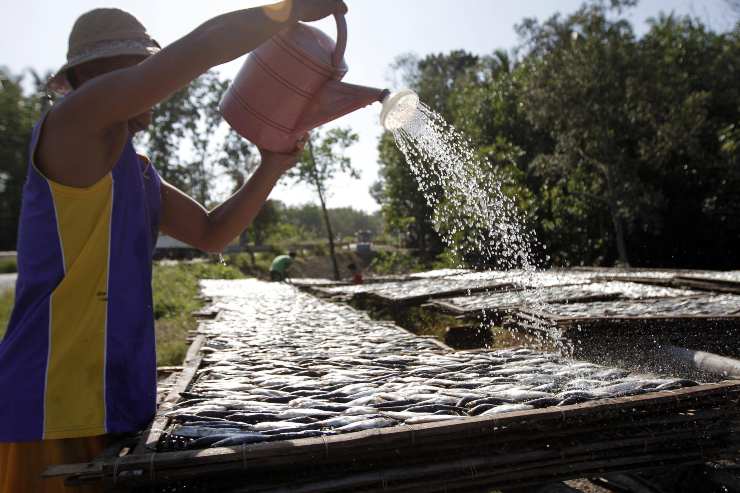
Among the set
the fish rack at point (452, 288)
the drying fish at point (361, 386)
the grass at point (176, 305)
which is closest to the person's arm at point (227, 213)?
the drying fish at point (361, 386)

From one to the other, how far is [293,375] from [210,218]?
4.97 feet

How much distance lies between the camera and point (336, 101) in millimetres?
2605

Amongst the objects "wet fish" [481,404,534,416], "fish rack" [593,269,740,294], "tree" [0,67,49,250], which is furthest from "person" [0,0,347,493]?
→ "tree" [0,67,49,250]

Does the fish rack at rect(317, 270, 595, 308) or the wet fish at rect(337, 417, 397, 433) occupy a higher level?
the fish rack at rect(317, 270, 595, 308)

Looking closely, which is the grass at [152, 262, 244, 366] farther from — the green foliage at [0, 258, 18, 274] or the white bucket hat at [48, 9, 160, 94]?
the green foliage at [0, 258, 18, 274]

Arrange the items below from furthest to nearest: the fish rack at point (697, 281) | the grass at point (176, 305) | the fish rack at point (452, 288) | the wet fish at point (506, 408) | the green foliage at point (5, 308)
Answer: the green foliage at point (5, 308) < the grass at point (176, 305) < the fish rack at point (452, 288) < the fish rack at point (697, 281) < the wet fish at point (506, 408)

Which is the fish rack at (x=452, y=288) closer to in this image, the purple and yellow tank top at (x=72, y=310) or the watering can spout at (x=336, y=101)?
the watering can spout at (x=336, y=101)

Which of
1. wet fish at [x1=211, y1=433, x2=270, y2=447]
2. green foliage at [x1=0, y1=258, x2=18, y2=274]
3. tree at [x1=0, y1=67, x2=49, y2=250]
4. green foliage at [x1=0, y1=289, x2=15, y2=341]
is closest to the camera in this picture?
wet fish at [x1=211, y1=433, x2=270, y2=447]

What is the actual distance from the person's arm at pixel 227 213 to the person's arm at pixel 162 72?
828 mm

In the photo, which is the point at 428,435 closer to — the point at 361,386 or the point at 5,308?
the point at 361,386

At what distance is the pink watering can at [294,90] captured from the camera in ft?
8.39

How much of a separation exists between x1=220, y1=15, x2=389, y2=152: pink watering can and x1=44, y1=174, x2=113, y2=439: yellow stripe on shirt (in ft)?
2.98

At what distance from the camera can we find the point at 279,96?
2600 mm

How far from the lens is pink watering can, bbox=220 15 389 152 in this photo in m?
2.56
